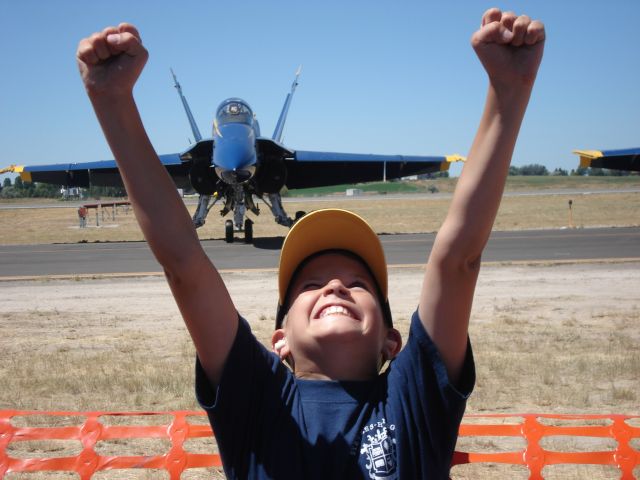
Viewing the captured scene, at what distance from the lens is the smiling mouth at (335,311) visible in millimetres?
1805

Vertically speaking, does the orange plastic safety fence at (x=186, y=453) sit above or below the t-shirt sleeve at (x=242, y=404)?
below

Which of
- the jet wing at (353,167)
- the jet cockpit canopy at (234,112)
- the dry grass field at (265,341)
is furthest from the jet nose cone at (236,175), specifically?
the jet wing at (353,167)

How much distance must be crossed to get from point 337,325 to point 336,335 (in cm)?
3

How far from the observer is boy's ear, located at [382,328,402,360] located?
2043mm

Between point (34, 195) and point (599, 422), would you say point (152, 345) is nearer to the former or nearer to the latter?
point (599, 422)

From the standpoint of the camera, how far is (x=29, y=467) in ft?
11.0

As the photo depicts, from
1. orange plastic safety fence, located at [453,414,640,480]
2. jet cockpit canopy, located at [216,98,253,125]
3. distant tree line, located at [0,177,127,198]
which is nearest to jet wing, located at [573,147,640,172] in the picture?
jet cockpit canopy, located at [216,98,253,125]

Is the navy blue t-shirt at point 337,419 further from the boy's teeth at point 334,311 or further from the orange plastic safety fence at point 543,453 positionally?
the orange plastic safety fence at point 543,453

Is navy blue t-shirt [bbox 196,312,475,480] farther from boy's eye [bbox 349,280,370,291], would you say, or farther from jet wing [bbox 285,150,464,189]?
jet wing [bbox 285,150,464,189]

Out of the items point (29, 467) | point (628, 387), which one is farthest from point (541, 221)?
point (29, 467)

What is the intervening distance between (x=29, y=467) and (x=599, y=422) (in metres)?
3.84

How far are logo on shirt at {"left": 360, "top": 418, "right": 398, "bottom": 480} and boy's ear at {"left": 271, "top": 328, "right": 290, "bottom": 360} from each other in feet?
1.46

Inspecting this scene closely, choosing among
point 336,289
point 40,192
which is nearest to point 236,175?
point 336,289

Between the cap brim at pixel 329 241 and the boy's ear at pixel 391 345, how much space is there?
0.43ft
